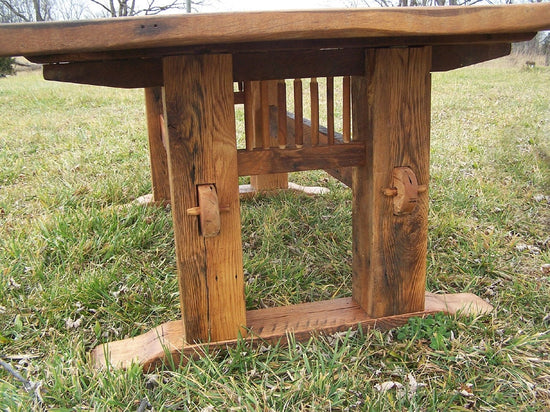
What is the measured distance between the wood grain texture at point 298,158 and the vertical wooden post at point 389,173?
0.06 m

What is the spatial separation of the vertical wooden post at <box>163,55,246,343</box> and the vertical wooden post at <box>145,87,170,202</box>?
64.1 inches

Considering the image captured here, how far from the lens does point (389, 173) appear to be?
1.76 metres

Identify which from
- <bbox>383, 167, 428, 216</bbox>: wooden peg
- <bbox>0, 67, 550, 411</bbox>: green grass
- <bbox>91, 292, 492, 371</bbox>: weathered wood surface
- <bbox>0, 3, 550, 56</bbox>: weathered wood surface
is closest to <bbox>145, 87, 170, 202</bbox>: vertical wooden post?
<bbox>0, 67, 550, 411</bbox>: green grass

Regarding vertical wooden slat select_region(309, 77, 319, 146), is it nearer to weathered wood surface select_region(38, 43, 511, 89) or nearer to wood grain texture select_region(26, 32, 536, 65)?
weathered wood surface select_region(38, 43, 511, 89)

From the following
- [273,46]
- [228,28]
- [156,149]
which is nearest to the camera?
[228,28]

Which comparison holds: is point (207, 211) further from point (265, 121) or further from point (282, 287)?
point (282, 287)

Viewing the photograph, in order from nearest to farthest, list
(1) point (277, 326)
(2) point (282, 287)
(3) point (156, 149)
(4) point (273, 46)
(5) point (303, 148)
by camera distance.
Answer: (4) point (273, 46) < (5) point (303, 148) < (1) point (277, 326) < (2) point (282, 287) < (3) point (156, 149)

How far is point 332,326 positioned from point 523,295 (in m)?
0.85

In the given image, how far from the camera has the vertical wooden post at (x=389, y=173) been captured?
169cm

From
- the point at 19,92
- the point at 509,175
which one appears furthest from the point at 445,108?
the point at 19,92

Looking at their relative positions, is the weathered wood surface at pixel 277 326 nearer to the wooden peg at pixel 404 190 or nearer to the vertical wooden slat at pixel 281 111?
the wooden peg at pixel 404 190

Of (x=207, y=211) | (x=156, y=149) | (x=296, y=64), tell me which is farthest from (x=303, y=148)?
(x=156, y=149)

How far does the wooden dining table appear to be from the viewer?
1514mm

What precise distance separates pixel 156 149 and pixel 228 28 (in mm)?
2156
